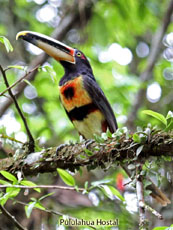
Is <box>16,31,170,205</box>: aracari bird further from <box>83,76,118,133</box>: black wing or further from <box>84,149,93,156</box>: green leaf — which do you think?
<box>84,149,93,156</box>: green leaf

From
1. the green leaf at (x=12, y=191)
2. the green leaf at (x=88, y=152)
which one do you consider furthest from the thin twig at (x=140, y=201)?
the green leaf at (x=12, y=191)

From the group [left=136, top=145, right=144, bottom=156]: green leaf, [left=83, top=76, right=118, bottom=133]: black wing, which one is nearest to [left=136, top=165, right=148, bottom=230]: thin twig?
[left=136, top=145, right=144, bottom=156]: green leaf

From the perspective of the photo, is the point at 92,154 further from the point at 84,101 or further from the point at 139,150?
the point at 84,101

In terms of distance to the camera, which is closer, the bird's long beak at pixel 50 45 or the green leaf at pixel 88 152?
the green leaf at pixel 88 152

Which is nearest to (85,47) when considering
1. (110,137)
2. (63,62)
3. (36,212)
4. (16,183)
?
(63,62)

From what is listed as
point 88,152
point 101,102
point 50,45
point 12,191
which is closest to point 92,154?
point 88,152

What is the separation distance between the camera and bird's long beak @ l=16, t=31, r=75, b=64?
3.52 m

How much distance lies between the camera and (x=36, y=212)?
411 centimetres

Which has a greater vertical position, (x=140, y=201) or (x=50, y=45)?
(x=50, y=45)

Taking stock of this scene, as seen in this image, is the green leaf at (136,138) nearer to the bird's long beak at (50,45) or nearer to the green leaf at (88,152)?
the green leaf at (88,152)

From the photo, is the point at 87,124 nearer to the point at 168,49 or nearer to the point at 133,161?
the point at 133,161

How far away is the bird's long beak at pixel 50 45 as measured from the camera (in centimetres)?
352

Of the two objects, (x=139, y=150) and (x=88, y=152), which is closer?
(x=139, y=150)

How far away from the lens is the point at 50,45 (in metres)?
3.96
